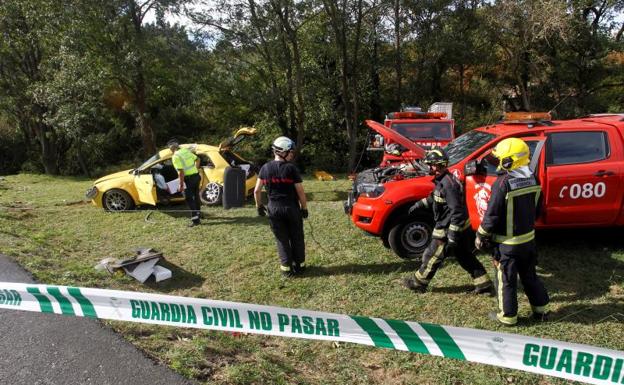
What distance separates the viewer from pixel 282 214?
5.05m

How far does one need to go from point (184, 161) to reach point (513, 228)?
578 centimetres

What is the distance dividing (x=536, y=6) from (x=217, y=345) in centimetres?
1771

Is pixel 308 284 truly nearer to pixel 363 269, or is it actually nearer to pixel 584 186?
pixel 363 269

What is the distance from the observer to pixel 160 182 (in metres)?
8.94

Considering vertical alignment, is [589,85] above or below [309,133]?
above

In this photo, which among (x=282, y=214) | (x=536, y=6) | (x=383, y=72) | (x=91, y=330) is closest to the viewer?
(x=91, y=330)

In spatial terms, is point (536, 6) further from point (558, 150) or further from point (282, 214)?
point (282, 214)

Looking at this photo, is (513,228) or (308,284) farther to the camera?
(308,284)

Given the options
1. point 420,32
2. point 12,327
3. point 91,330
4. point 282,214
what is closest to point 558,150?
point 282,214

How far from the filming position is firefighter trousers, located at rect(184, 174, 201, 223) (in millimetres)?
7793

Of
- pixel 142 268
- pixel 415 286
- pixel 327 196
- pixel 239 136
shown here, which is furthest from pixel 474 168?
pixel 327 196

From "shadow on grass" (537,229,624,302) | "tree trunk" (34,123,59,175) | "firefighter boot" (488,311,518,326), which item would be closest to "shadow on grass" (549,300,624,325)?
"shadow on grass" (537,229,624,302)

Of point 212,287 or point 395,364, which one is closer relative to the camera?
point 395,364

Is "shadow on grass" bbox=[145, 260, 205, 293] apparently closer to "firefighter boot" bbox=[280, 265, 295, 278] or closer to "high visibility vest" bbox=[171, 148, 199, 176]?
"firefighter boot" bbox=[280, 265, 295, 278]
